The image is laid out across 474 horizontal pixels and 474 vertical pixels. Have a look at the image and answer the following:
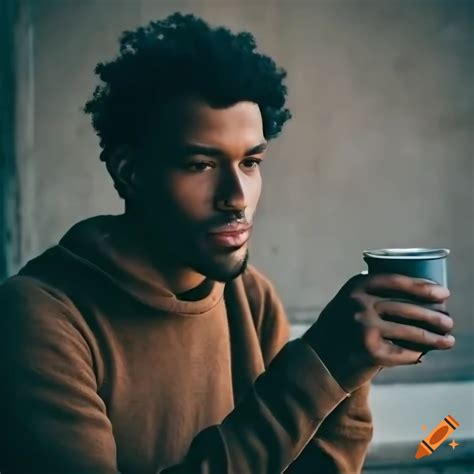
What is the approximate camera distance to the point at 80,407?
710mm

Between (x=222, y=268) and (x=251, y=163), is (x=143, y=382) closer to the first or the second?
(x=222, y=268)

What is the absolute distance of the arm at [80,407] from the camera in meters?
0.70

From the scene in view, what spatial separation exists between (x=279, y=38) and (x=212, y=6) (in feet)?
0.38

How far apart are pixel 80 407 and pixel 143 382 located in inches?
3.5

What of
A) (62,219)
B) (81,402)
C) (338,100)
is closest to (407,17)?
Answer: (338,100)

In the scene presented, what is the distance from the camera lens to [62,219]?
1.00 meters

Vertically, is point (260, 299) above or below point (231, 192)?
below

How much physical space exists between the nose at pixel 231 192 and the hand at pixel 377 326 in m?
0.15

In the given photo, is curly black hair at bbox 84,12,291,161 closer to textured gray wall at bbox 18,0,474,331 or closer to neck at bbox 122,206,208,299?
neck at bbox 122,206,208,299

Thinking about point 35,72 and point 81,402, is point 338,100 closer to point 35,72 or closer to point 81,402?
point 35,72

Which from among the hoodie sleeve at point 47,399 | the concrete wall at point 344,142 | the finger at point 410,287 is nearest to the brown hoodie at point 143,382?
the hoodie sleeve at point 47,399

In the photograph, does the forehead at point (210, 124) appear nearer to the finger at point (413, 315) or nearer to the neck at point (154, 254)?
the neck at point (154, 254)

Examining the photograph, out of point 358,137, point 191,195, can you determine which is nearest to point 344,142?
point 358,137

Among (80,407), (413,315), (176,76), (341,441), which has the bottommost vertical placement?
(341,441)
